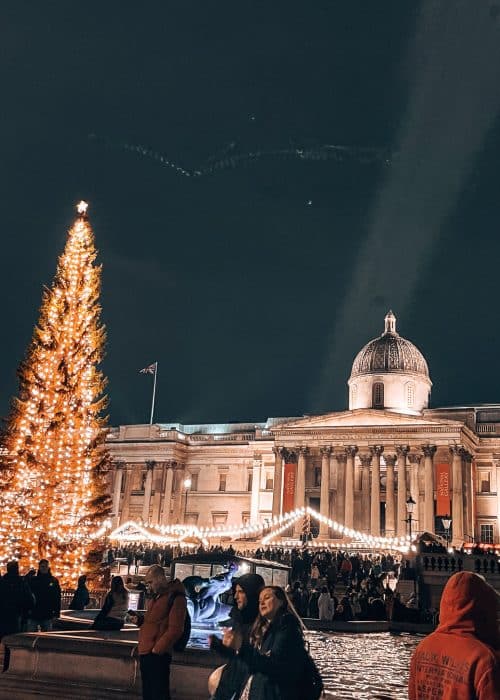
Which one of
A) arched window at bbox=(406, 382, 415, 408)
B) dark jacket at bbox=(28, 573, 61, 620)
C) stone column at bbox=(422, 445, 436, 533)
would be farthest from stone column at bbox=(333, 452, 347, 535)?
dark jacket at bbox=(28, 573, 61, 620)

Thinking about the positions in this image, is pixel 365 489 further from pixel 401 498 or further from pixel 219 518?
pixel 219 518

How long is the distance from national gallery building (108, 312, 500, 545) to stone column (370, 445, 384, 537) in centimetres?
8

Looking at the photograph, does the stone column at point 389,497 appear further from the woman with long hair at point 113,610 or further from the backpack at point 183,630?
the backpack at point 183,630

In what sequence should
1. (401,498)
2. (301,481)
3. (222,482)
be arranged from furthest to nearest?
(222,482), (301,481), (401,498)

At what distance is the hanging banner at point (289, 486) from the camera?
208 ft

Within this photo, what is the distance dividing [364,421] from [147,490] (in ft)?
72.7

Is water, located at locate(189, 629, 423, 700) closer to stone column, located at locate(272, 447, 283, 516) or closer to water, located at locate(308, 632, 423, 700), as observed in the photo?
water, located at locate(308, 632, 423, 700)

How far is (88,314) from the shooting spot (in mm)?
24438

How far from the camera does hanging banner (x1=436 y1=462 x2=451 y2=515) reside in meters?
58.9

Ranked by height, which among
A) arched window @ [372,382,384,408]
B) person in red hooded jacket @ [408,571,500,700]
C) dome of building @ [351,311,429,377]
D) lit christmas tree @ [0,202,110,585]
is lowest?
person in red hooded jacket @ [408,571,500,700]

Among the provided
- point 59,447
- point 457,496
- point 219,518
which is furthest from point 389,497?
point 59,447

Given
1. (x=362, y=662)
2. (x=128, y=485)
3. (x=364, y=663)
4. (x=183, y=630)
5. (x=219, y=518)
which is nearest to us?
(x=183, y=630)

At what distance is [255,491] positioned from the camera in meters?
70.2

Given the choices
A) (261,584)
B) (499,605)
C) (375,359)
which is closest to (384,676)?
(261,584)
